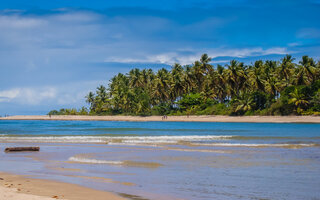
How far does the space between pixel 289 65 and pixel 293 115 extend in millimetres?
15430

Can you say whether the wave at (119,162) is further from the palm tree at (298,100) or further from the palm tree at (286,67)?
the palm tree at (286,67)

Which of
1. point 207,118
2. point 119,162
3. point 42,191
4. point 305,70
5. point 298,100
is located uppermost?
point 305,70

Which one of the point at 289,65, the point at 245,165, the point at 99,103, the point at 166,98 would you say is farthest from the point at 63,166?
the point at 99,103

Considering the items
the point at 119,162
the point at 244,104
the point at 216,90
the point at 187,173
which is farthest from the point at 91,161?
the point at 216,90

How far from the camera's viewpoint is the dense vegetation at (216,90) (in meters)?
70.4

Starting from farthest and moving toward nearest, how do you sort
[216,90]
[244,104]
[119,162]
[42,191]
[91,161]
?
[216,90] → [244,104] → [91,161] → [119,162] → [42,191]

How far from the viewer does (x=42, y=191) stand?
9305 millimetres

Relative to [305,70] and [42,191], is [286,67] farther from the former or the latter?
[42,191]

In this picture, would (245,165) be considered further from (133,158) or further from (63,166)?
(63,166)

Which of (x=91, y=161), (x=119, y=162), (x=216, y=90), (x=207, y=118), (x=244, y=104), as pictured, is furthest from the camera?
(x=216, y=90)

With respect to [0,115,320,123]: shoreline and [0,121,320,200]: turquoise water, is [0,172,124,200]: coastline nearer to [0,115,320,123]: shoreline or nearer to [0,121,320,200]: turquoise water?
[0,121,320,200]: turquoise water

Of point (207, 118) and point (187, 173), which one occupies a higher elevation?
point (187, 173)

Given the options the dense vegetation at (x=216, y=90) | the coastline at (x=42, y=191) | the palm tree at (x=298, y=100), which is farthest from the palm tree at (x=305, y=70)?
the coastline at (x=42, y=191)

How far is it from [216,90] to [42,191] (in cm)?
8405
